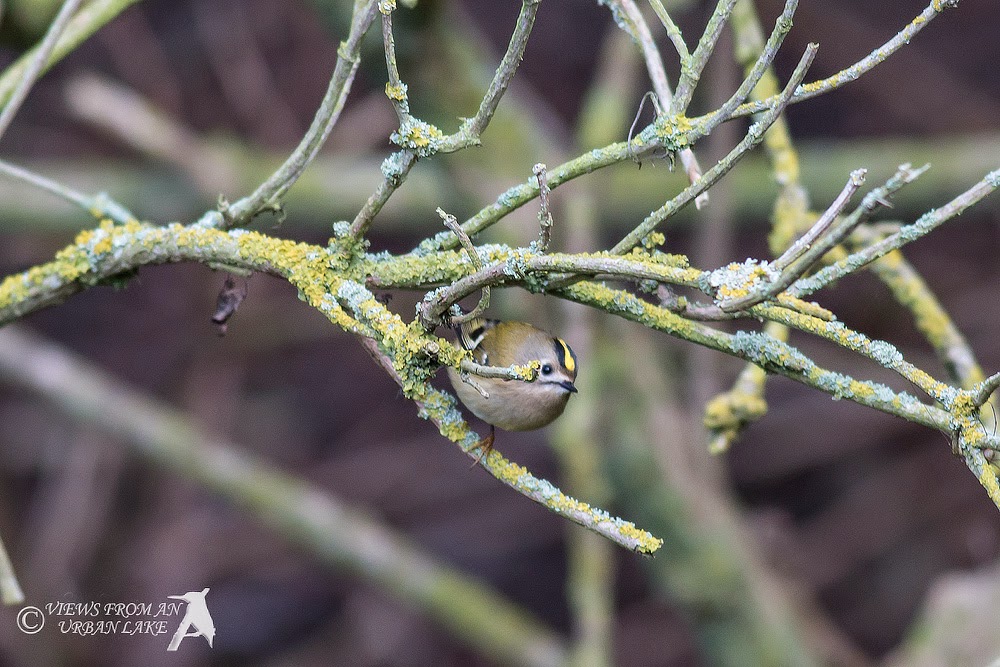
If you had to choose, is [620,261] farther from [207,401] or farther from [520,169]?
[207,401]

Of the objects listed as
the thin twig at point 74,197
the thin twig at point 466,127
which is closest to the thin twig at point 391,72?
the thin twig at point 466,127

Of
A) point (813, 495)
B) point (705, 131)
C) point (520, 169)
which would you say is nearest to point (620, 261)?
point (705, 131)

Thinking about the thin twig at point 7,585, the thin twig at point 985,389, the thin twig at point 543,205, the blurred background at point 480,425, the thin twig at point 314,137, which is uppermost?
the blurred background at point 480,425

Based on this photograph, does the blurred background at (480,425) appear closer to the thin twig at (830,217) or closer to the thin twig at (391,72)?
the thin twig at (391,72)

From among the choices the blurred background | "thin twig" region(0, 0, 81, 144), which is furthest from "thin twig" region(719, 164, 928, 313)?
the blurred background

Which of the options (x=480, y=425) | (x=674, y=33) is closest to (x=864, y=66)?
(x=674, y=33)

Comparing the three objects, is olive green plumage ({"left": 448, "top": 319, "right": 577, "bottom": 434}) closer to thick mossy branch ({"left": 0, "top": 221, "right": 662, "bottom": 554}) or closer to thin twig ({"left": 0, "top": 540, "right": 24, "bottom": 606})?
thick mossy branch ({"left": 0, "top": 221, "right": 662, "bottom": 554})

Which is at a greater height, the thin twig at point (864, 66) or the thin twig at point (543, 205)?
the thin twig at point (864, 66)
